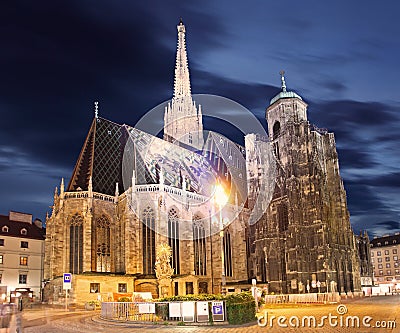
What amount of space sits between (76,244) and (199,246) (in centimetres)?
1423

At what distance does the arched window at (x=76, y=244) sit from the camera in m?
42.9

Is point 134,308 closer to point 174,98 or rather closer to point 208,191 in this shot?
point 208,191

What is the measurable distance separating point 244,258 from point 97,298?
2316 centimetres

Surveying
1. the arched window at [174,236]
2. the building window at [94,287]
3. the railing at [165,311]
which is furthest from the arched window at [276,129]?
the railing at [165,311]

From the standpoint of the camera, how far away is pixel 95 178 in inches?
1829

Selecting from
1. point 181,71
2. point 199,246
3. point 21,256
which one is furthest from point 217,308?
point 181,71

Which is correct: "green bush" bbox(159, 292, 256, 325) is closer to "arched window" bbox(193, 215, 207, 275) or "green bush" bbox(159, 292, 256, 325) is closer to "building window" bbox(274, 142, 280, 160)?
"arched window" bbox(193, 215, 207, 275)

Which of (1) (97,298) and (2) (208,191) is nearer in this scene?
(1) (97,298)

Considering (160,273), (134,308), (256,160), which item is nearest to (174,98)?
(256,160)

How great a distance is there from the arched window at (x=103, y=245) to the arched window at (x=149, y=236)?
4.18 metres

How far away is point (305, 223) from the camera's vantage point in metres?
49.8

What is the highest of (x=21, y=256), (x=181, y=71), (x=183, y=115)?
(x=181, y=71)

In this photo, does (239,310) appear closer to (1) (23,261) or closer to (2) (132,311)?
(2) (132,311)

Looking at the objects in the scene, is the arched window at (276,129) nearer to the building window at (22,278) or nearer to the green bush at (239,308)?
the building window at (22,278)
